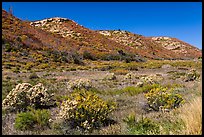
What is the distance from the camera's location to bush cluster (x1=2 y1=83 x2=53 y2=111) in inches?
368

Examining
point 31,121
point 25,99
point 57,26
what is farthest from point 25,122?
point 57,26

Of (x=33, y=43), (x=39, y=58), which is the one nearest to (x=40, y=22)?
(x=33, y=43)

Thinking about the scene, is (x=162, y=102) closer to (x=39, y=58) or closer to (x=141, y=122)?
(x=141, y=122)

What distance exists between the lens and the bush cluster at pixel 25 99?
935cm

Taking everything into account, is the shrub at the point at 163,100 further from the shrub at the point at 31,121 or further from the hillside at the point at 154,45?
the hillside at the point at 154,45

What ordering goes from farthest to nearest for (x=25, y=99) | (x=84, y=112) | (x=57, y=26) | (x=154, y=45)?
1. (x=154, y=45)
2. (x=57, y=26)
3. (x=25, y=99)
4. (x=84, y=112)

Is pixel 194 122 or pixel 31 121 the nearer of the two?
pixel 194 122

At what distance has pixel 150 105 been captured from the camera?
862 centimetres

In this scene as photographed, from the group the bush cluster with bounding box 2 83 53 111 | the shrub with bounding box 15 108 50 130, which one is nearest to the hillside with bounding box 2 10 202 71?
the bush cluster with bounding box 2 83 53 111

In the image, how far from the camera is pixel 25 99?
955 cm

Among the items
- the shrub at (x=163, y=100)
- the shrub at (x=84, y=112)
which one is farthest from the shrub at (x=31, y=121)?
the shrub at (x=163, y=100)

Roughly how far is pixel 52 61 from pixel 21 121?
2704 centimetres

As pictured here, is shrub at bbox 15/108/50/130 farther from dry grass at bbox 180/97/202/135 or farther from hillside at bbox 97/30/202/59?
hillside at bbox 97/30/202/59

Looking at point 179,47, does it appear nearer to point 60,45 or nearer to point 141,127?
point 60,45
